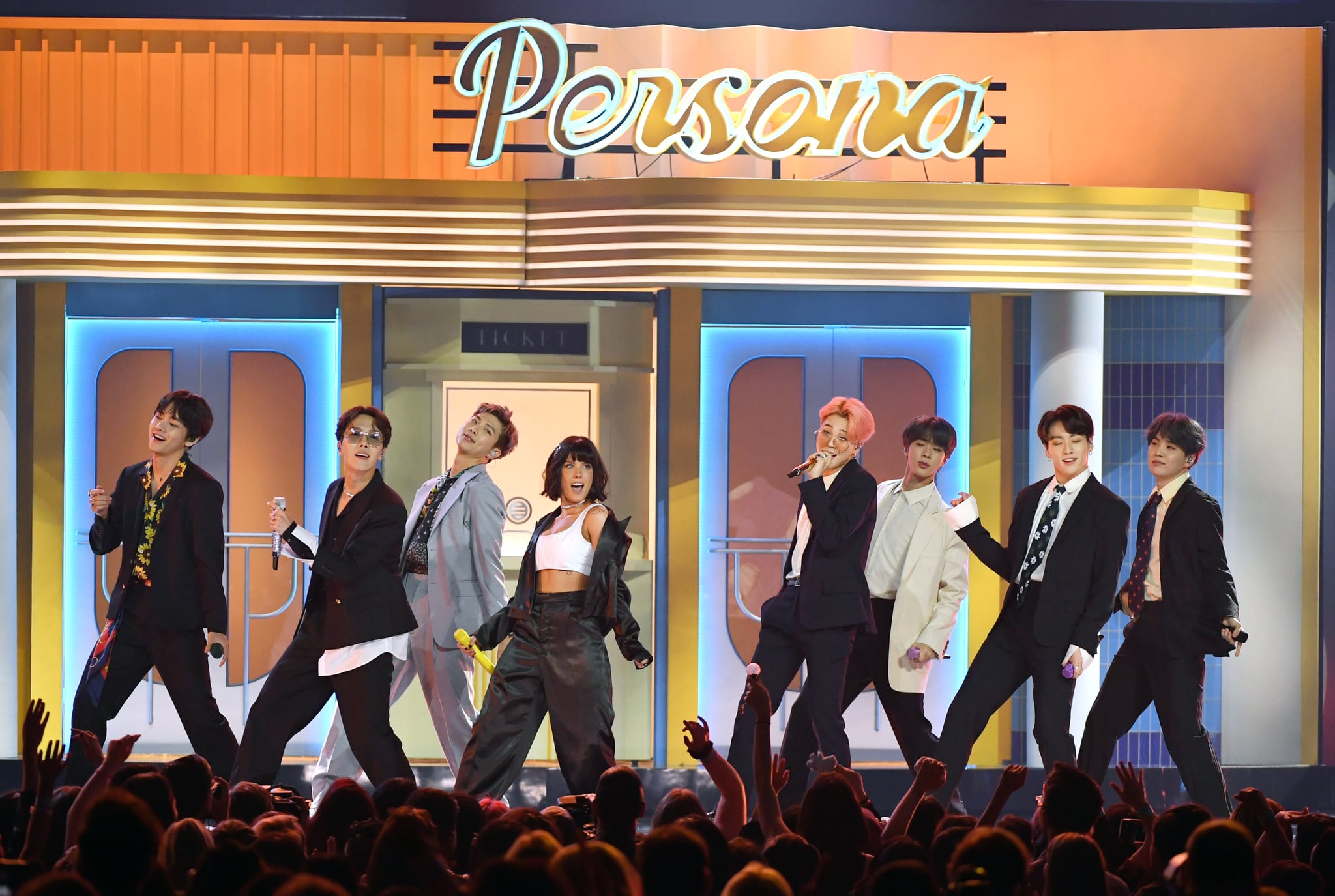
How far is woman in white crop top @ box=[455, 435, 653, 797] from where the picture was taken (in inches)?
252

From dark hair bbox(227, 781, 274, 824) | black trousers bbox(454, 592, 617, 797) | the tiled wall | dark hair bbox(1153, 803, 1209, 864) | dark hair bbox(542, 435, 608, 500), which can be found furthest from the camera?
the tiled wall

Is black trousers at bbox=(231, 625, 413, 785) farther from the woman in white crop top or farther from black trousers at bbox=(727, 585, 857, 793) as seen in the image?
black trousers at bbox=(727, 585, 857, 793)

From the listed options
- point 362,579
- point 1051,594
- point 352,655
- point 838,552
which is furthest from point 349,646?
point 1051,594

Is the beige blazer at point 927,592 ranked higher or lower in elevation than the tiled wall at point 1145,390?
lower

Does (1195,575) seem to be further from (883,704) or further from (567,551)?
(567,551)

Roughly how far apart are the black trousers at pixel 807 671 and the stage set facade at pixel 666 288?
1471 millimetres

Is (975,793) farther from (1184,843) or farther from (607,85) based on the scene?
(1184,843)

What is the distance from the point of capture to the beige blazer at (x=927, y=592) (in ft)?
23.4

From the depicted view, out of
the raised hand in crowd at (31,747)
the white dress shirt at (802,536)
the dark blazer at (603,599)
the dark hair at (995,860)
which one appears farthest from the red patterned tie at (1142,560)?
the raised hand in crowd at (31,747)

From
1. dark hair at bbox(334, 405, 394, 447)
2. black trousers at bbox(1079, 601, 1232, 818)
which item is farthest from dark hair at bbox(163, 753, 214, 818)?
black trousers at bbox(1079, 601, 1232, 818)

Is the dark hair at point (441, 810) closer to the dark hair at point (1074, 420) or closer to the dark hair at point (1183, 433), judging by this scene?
the dark hair at point (1074, 420)

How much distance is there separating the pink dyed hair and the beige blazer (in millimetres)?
440

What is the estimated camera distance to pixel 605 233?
317 inches

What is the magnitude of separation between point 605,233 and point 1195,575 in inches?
124
